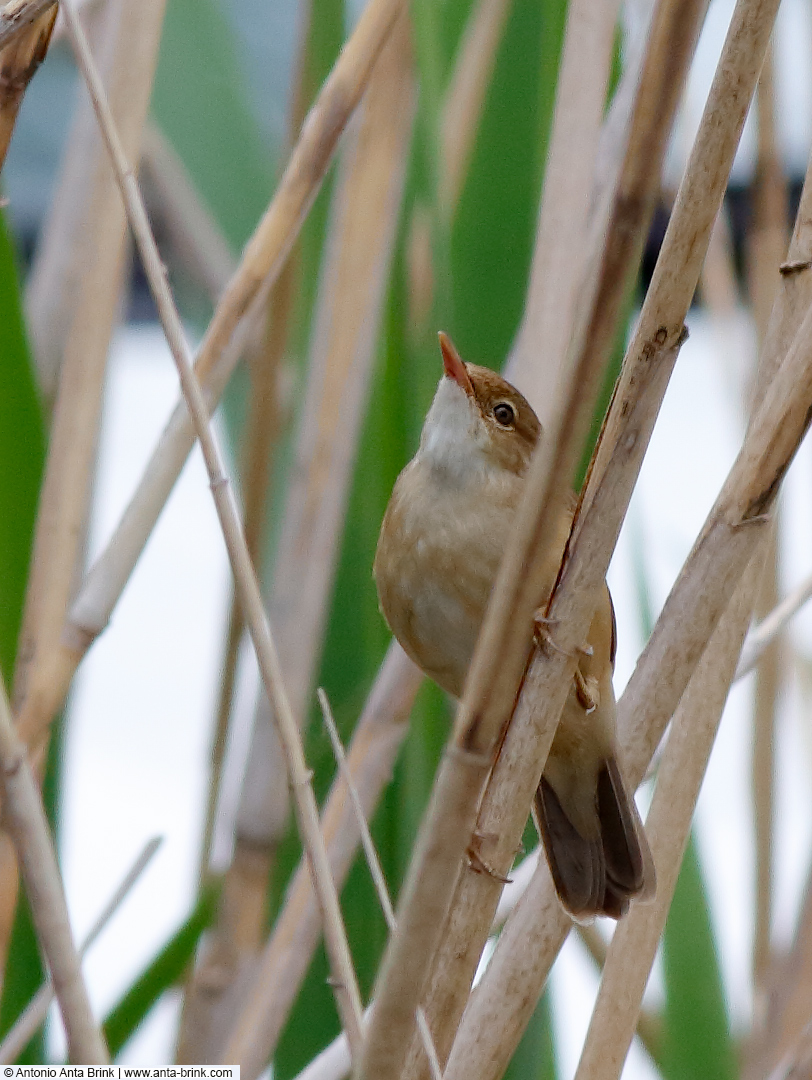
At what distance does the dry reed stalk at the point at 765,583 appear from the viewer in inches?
43.4

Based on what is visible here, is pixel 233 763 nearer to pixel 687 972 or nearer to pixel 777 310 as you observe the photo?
pixel 687 972

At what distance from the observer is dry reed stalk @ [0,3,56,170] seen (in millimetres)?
687

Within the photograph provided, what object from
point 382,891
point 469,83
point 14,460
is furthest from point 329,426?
point 382,891

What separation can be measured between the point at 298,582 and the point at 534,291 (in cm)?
29

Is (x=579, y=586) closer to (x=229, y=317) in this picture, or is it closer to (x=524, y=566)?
(x=524, y=566)

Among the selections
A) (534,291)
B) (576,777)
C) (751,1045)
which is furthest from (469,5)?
(751,1045)

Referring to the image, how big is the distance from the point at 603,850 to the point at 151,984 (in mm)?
332

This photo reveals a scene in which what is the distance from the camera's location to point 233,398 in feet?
4.33

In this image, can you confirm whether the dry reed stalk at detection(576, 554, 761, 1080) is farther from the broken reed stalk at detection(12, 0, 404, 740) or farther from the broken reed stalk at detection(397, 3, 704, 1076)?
the broken reed stalk at detection(12, 0, 404, 740)

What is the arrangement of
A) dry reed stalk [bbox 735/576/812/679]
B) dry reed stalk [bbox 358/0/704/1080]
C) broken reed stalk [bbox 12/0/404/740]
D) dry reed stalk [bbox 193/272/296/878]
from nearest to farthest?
dry reed stalk [bbox 358/0/704/1080]
broken reed stalk [bbox 12/0/404/740]
dry reed stalk [bbox 735/576/812/679]
dry reed stalk [bbox 193/272/296/878]

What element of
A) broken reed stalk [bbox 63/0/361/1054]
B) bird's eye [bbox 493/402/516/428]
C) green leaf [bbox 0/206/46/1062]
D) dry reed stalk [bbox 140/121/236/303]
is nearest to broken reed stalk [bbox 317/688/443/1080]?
broken reed stalk [bbox 63/0/361/1054]

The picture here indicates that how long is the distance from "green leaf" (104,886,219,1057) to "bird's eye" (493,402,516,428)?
16.6 inches

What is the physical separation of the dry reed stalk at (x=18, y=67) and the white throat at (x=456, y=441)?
15.7 inches

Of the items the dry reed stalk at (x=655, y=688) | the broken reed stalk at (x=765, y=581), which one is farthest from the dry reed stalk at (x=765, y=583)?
the dry reed stalk at (x=655, y=688)
